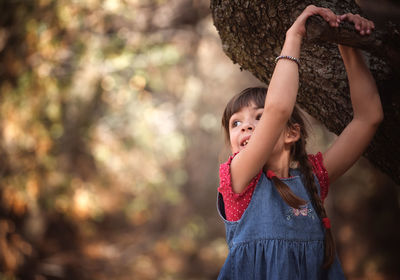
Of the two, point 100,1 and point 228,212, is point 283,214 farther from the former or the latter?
point 100,1

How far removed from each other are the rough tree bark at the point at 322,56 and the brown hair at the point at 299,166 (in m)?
0.13

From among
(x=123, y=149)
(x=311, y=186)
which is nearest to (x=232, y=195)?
(x=311, y=186)

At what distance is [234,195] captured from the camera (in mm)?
1430

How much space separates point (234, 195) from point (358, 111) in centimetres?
59

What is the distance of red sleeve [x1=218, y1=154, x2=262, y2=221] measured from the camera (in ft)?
4.66

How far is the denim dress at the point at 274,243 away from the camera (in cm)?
135

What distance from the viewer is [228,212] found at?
4.82ft

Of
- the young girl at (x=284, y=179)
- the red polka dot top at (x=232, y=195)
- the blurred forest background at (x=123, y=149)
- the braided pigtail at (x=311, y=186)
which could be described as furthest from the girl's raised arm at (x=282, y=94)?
the blurred forest background at (x=123, y=149)

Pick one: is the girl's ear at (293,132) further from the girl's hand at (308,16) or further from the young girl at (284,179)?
the girl's hand at (308,16)

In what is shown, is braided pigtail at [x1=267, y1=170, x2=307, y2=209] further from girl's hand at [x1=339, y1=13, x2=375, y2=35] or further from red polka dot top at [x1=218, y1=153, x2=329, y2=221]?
girl's hand at [x1=339, y1=13, x2=375, y2=35]

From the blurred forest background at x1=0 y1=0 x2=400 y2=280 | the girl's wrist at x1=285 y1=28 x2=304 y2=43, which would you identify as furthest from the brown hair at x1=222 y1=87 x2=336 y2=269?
the blurred forest background at x1=0 y1=0 x2=400 y2=280

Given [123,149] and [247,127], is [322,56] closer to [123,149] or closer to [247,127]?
[247,127]

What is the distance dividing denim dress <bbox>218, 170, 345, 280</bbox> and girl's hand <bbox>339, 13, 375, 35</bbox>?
0.62 meters

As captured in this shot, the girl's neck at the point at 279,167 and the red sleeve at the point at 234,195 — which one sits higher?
the girl's neck at the point at 279,167
